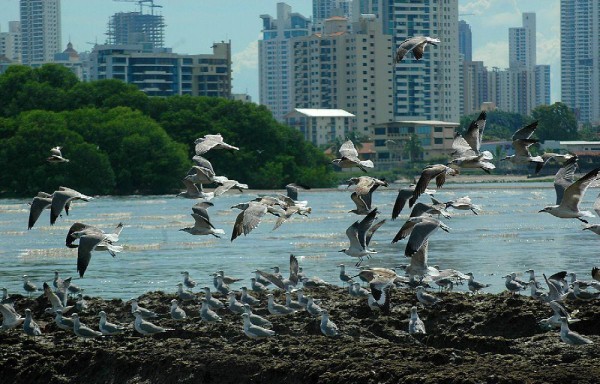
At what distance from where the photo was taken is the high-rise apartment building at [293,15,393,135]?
183750 mm

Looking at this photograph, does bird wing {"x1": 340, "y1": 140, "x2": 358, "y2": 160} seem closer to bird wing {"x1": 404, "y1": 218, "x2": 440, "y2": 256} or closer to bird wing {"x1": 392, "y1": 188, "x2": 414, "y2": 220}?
bird wing {"x1": 392, "y1": 188, "x2": 414, "y2": 220}

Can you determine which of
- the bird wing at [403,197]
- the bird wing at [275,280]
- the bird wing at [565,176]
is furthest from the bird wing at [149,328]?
the bird wing at [565,176]

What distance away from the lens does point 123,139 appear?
93688 mm

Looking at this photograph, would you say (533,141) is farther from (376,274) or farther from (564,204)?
(376,274)

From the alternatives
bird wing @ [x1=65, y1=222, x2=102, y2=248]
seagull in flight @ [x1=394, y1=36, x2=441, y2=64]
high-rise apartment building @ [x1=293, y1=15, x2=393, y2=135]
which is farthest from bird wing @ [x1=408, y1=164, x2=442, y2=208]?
high-rise apartment building @ [x1=293, y1=15, x2=393, y2=135]

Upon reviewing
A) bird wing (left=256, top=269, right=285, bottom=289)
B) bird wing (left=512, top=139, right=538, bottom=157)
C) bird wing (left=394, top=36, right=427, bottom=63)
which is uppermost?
bird wing (left=394, top=36, right=427, bottom=63)

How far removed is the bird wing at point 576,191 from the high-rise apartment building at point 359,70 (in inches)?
6251

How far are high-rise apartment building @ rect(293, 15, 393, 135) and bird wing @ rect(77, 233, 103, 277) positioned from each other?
522 feet

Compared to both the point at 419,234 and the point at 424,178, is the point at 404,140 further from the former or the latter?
the point at 419,234

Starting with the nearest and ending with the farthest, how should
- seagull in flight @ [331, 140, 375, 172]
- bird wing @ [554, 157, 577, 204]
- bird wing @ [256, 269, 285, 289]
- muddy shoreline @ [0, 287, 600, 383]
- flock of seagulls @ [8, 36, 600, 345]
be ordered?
muddy shoreline @ [0, 287, 600, 383] → flock of seagulls @ [8, 36, 600, 345] → bird wing @ [554, 157, 577, 204] → seagull in flight @ [331, 140, 375, 172] → bird wing @ [256, 269, 285, 289]

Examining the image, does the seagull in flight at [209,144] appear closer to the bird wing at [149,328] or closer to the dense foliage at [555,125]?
the bird wing at [149,328]

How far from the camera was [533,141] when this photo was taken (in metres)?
19.6

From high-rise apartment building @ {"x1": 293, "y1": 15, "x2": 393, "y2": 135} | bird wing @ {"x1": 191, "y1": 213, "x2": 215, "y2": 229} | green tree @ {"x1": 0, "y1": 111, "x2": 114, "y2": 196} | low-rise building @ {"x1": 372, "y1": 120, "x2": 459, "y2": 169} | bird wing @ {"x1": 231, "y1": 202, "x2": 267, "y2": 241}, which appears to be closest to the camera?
bird wing @ {"x1": 231, "y1": 202, "x2": 267, "y2": 241}

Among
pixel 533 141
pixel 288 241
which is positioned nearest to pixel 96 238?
pixel 533 141
